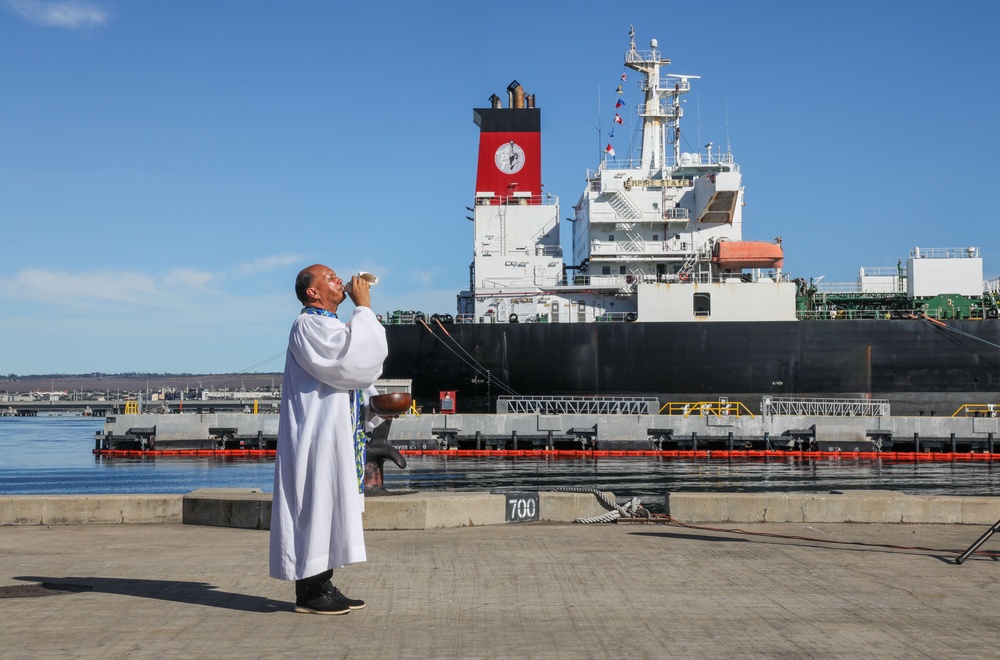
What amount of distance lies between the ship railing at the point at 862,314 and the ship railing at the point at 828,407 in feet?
9.57

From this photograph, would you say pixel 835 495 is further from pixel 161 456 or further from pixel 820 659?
pixel 161 456

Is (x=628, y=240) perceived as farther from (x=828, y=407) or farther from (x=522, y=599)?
(x=522, y=599)

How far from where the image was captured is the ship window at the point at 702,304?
3152 cm

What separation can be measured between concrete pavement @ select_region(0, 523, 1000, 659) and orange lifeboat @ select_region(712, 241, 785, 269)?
26.0 m

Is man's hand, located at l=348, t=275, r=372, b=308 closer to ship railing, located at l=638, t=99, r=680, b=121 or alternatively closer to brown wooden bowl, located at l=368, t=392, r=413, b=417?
brown wooden bowl, located at l=368, t=392, r=413, b=417

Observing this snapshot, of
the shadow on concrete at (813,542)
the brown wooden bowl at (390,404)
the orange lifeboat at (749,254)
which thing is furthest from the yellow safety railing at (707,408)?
the brown wooden bowl at (390,404)

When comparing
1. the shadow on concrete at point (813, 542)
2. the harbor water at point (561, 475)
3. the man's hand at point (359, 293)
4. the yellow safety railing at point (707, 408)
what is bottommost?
the harbor water at point (561, 475)

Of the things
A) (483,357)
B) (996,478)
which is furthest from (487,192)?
(996,478)

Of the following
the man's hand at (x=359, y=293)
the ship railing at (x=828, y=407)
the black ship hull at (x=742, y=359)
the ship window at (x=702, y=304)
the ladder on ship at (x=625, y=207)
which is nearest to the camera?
the man's hand at (x=359, y=293)

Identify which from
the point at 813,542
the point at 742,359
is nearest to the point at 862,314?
the point at 742,359

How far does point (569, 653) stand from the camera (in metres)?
3.46

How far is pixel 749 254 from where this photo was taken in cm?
3188

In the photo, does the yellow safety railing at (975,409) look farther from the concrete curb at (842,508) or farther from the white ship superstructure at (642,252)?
the concrete curb at (842,508)

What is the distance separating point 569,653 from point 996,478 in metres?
22.4
